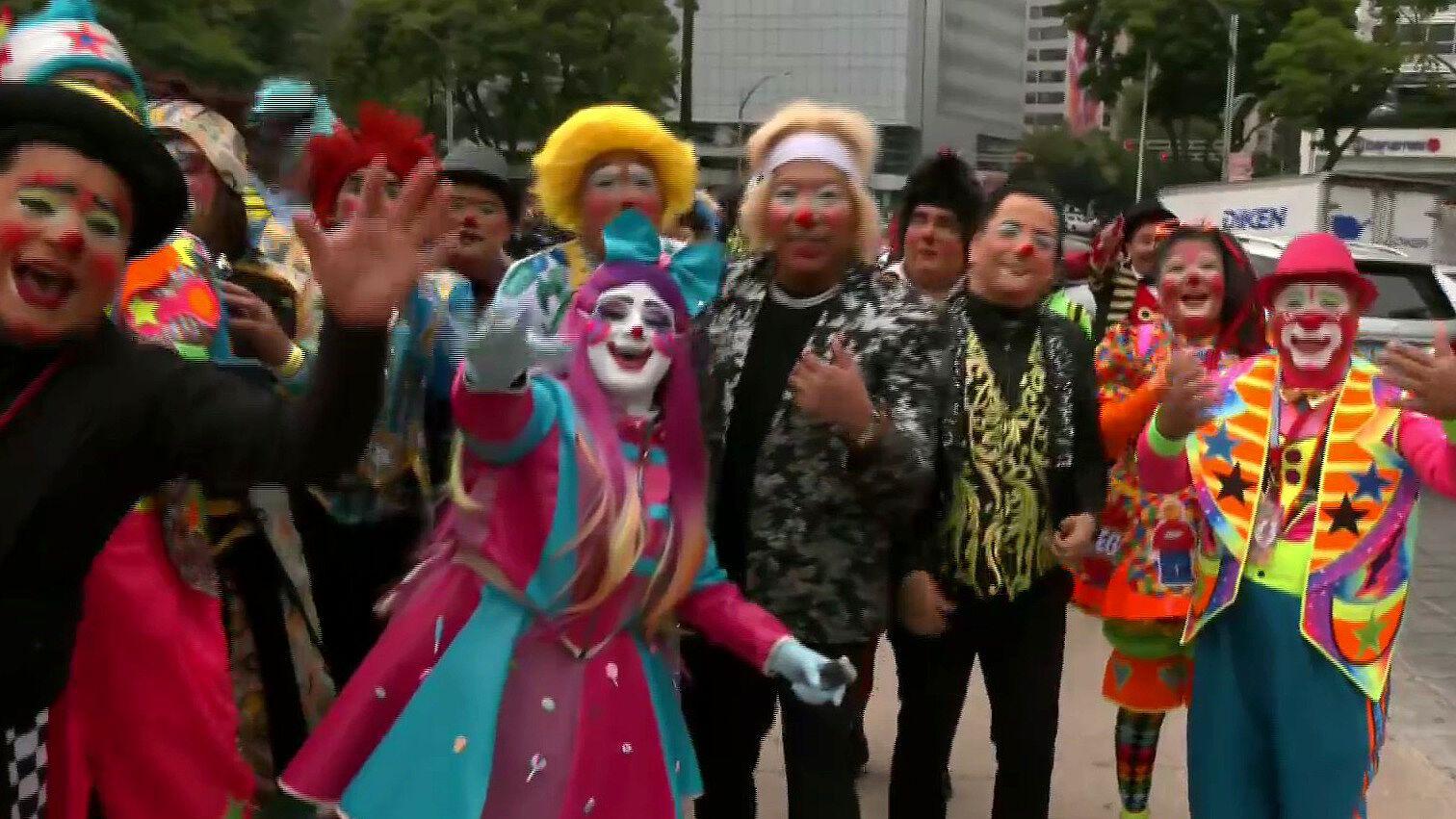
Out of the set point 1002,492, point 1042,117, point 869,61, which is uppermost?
point 1042,117

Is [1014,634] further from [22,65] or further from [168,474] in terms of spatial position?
[22,65]

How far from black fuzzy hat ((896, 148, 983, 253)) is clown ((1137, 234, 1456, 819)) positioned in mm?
970

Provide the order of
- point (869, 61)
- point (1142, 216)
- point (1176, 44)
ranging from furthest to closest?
point (869, 61) → point (1176, 44) → point (1142, 216)

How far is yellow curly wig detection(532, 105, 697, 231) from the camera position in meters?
3.52

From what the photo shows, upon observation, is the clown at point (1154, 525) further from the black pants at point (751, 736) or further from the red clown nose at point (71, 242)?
the red clown nose at point (71, 242)

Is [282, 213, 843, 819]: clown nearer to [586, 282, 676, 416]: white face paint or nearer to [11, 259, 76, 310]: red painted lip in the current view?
[586, 282, 676, 416]: white face paint

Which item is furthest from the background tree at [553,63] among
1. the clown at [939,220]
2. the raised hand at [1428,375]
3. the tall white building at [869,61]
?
the tall white building at [869,61]

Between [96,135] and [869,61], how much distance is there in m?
84.2

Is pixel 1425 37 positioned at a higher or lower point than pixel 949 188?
higher

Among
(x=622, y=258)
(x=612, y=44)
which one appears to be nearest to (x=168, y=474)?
(x=622, y=258)

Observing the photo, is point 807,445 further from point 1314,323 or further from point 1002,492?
point 1314,323

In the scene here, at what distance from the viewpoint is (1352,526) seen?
3.16 m

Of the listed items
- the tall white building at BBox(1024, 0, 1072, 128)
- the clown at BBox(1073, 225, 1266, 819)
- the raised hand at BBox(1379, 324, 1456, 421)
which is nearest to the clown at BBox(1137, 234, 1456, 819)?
the raised hand at BBox(1379, 324, 1456, 421)

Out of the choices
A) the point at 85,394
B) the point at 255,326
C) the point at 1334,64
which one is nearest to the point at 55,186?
the point at 85,394
